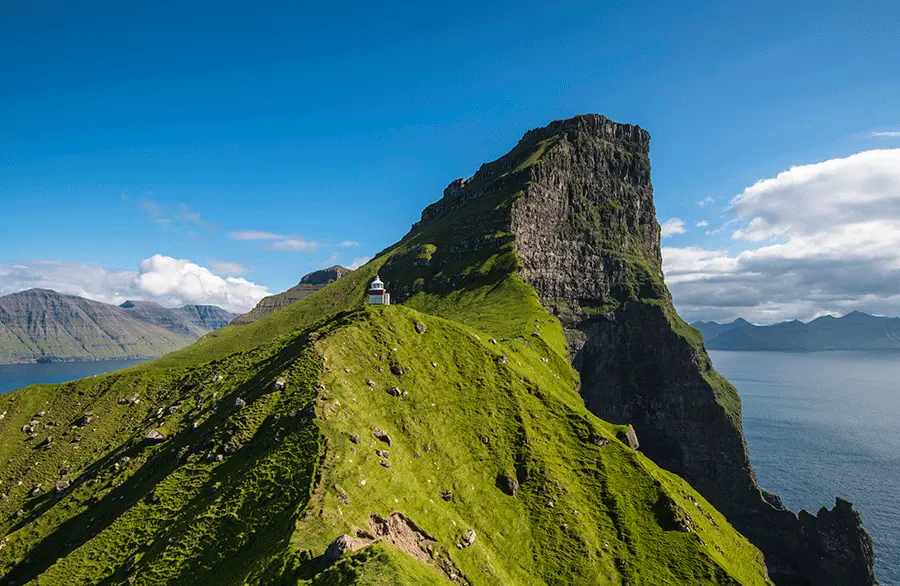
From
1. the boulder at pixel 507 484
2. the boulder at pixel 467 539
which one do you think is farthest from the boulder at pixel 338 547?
the boulder at pixel 507 484

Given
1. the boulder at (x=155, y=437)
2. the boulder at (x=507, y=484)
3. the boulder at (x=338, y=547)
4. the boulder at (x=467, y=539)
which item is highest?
the boulder at (x=338, y=547)

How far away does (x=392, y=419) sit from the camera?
61312 millimetres

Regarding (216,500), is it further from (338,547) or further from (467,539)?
(467,539)

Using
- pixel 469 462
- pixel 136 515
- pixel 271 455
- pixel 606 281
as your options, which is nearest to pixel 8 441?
pixel 136 515

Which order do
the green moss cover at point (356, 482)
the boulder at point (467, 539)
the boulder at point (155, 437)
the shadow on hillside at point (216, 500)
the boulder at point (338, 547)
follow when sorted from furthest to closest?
the boulder at point (155, 437) < the boulder at point (467, 539) < the green moss cover at point (356, 482) < the shadow on hillside at point (216, 500) < the boulder at point (338, 547)

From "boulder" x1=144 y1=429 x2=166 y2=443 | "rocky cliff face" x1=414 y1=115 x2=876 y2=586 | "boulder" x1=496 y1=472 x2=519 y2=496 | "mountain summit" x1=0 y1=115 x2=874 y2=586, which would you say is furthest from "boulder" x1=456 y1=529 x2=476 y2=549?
"rocky cliff face" x1=414 y1=115 x2=876 y2=586

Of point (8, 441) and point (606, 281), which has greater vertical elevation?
point (606, 281)

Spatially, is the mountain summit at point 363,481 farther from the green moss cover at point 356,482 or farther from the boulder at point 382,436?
the boulder at point 382,436

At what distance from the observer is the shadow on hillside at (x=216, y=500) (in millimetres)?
40219

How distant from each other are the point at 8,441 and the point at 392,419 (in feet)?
284

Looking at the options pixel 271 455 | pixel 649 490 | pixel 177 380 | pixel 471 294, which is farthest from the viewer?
pixel 471 294

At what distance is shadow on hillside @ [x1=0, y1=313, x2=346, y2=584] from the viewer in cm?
4022

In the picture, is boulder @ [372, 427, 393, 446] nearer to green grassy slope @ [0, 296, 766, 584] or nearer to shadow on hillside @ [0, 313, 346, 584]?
green grassy slope @ [0, 296, 766, 584]

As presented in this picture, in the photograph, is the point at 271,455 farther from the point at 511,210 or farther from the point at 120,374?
the point at 511,210
